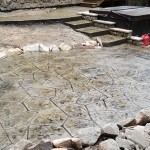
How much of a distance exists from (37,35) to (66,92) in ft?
11.0

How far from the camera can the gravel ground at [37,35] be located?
257 inches

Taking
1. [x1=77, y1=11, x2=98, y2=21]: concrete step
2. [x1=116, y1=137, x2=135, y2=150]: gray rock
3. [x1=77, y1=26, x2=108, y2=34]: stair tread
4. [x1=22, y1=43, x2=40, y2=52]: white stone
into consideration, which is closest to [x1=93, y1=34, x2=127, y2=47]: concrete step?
[x1=77, y1=26, x2=108, y2=34]: stair tread

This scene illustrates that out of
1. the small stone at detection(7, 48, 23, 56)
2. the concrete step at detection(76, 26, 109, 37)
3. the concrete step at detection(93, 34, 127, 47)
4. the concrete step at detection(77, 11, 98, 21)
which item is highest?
the concrete step at detection(77, 11, 98, 21)

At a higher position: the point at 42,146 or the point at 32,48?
the point at 32,48

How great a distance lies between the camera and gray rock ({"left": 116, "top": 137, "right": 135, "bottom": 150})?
260cm

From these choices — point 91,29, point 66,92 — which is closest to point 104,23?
point 91,29

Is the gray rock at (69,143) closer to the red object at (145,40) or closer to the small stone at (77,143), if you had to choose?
the small stone at (77,143)

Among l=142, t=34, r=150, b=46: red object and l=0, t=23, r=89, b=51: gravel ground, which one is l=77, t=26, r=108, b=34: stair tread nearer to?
l=0, t=23, r=89, b=51: gravel ground

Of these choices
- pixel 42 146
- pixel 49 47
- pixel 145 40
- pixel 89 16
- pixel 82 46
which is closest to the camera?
pixel 42 146

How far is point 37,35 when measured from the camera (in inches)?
277

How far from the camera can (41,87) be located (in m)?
4.21

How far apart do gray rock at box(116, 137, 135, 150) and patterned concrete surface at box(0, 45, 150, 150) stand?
0.57 metres

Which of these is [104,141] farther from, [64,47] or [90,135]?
[64,47]

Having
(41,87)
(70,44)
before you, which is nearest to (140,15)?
(70,44)
